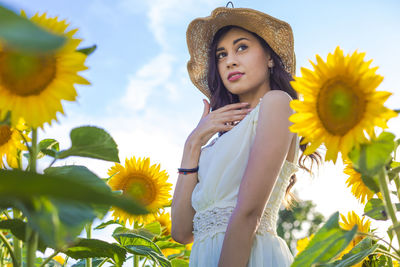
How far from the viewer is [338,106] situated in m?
1.15

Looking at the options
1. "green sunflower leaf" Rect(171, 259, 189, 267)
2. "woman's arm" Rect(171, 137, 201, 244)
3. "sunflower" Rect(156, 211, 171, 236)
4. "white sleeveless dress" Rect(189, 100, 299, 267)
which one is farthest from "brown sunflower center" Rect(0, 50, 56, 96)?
"sunflower" Rect(156, 211, 171, 236)

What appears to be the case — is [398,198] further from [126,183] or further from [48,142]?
[126,183]

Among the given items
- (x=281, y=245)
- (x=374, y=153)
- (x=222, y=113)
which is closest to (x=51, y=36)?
(x=374, y=153)

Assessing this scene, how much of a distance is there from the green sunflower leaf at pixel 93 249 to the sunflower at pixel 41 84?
13.5 inches

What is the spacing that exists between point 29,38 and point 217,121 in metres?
2.20

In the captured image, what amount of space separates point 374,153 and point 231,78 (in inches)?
64.8

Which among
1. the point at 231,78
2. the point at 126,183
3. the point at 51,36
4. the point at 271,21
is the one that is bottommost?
the point at 51,36

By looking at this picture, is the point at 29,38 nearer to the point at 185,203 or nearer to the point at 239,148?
the point at 239,148

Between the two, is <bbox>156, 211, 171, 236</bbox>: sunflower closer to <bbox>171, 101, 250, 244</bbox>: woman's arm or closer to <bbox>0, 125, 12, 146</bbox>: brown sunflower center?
<bbox>171, 101, 250, 244</bbox>: woman's arm

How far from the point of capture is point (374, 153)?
1.03m

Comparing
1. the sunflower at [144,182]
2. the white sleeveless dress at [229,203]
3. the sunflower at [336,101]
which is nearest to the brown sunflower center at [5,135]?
the sunflower at [336,101]

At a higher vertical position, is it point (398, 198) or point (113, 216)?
point (113, 216)

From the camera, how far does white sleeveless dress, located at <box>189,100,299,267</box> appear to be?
2.15 m

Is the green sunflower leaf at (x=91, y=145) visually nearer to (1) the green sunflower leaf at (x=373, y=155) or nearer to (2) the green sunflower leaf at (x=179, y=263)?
(1) the green sunflower leaf at (x=373, y=155)
